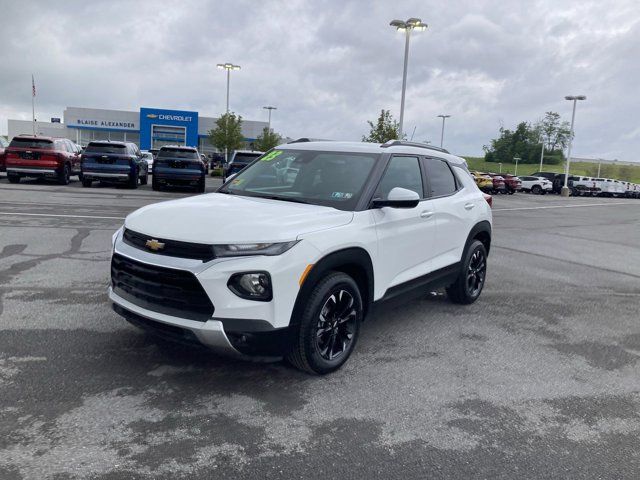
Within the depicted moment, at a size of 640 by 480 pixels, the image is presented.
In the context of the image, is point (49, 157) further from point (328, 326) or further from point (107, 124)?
point (107, 124)

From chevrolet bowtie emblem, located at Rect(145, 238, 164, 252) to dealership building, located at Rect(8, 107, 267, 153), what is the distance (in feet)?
209

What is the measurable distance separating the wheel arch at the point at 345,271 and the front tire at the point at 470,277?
2006 mm

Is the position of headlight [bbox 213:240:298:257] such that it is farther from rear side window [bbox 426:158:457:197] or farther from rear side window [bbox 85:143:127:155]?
rear side window [bbox 85:143:127:155]

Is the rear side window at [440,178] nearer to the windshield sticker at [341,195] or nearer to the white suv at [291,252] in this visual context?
the white suv at [291,252]

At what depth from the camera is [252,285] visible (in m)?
3.46

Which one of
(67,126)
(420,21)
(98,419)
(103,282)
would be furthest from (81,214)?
(67,126)

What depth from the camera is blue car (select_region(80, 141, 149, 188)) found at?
20.1m

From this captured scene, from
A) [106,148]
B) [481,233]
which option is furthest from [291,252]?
[106,148]

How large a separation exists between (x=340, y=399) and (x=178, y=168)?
18.0 meters

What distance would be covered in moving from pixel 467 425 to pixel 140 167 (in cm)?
2163

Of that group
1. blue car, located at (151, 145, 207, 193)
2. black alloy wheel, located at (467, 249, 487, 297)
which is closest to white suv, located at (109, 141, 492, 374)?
black alloy wheel, located at (467, 249, 487, 297)

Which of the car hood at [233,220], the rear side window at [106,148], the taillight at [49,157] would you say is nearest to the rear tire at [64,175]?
the taillight at [49,157]

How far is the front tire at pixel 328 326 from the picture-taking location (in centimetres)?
373

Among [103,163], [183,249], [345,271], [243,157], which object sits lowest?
[345,271]
